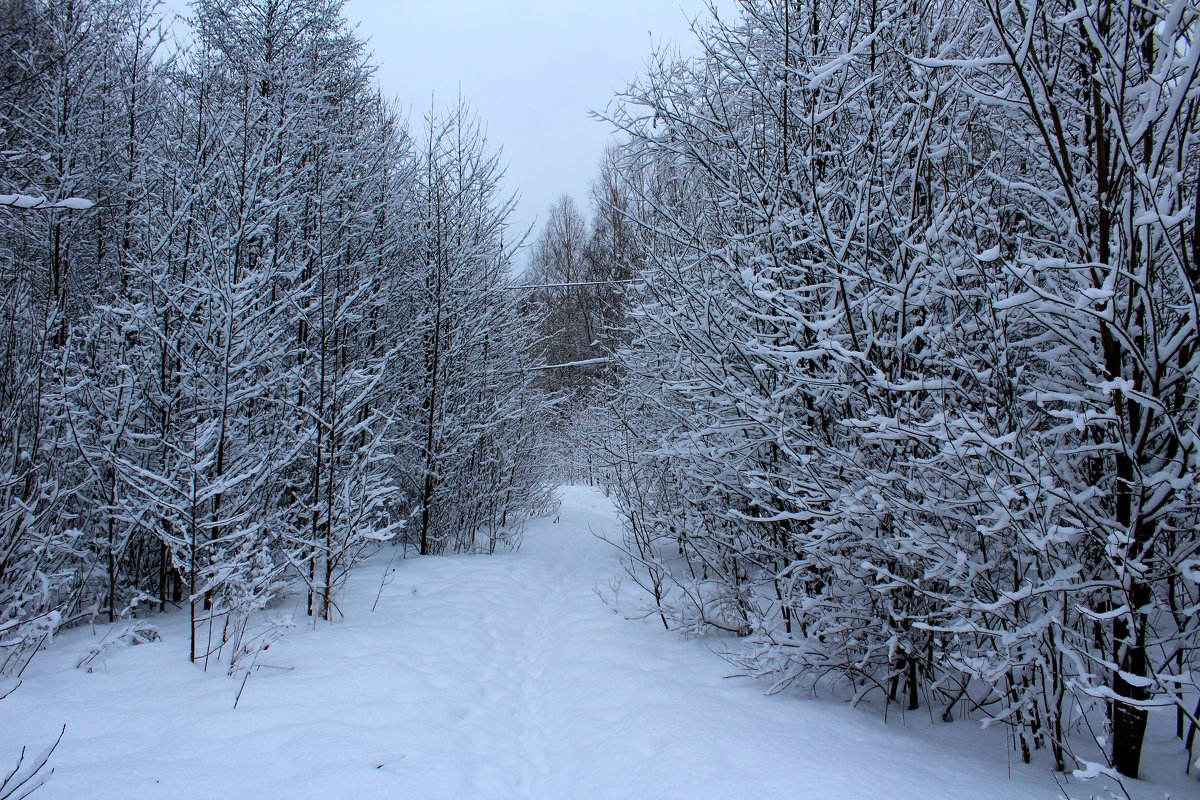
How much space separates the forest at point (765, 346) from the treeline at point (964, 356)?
0.12 feet

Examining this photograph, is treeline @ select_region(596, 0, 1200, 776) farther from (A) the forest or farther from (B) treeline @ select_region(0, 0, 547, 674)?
(B) treeline @ select_region(0, 0, 547, 674)

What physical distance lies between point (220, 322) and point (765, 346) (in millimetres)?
4469

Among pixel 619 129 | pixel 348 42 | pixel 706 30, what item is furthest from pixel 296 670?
pixel 348 42

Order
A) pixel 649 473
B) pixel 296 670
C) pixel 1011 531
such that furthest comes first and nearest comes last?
1. pixel 649 473
2. pixel 296 670
3. pixel 1011 531

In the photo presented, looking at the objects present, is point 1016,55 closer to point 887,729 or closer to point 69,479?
point 887,729

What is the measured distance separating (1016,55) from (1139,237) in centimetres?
98

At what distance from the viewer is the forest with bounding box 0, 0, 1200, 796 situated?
2680 mm

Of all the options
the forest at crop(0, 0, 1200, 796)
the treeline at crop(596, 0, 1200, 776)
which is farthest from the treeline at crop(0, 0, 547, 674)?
the treeline at crop(596, 0, 1200, 776)

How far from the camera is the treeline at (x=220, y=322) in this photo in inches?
190

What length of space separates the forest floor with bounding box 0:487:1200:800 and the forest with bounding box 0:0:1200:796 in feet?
1.10

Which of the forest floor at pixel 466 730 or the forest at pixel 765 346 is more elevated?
the forest at pixel 765 346

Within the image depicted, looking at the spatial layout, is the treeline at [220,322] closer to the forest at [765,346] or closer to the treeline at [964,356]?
the forest at [765,346]

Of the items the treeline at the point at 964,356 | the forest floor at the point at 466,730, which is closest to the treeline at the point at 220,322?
the forest floor at the point at 466,730

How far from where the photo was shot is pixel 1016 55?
2412mm
